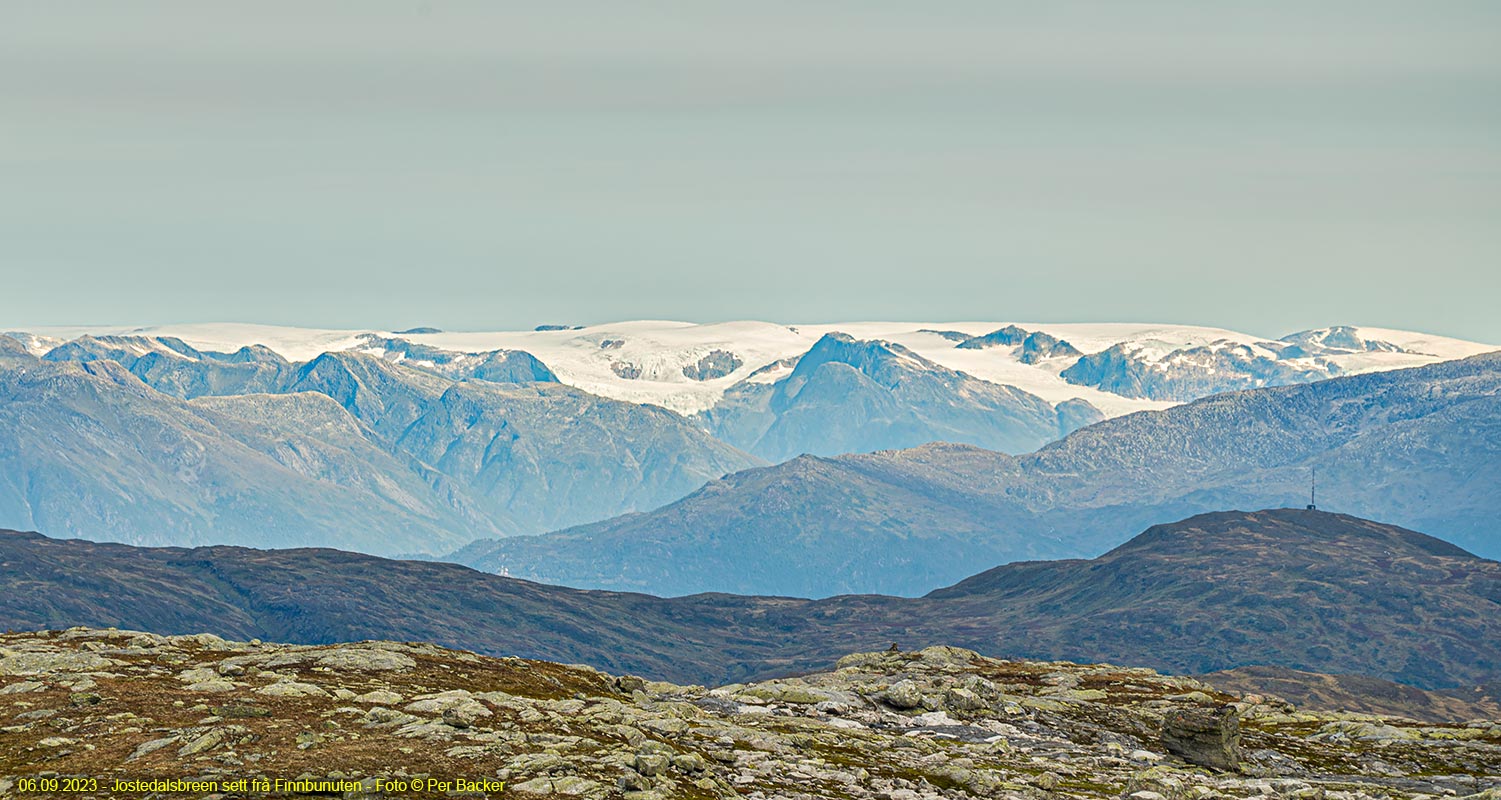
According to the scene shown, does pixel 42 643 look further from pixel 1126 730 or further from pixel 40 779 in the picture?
pixel 1126 730

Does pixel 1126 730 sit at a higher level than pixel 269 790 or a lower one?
lower

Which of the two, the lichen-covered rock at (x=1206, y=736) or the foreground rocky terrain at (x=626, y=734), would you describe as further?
the lichen-covered rock at (x=1206, y=736)

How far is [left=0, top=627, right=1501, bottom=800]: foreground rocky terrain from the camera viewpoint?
7412cm

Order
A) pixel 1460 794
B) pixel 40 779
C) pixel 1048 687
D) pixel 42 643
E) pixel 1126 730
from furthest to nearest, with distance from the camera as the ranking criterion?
pixel 1048 687 → pixel 1126 730 → pixel 42 643 → pixel 1460 794 → pixel 40 779

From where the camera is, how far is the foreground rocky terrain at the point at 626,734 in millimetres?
74125

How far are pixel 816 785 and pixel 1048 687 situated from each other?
221ft

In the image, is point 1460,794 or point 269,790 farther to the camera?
point 1460,794

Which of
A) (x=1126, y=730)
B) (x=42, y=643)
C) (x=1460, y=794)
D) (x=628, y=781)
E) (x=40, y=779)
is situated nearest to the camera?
(x=40, y=779)

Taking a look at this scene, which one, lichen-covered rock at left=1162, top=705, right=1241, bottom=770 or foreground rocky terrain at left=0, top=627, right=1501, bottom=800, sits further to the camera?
lichen-covered rock at left=1162, top=705, right=1241, bottom=770

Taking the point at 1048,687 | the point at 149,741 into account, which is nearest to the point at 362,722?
the point at 149,741

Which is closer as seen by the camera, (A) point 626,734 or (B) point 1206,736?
(A) point 626,734

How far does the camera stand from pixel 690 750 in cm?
8762

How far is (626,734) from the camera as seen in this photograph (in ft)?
289

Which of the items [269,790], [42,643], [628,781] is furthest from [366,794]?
[42,643]
